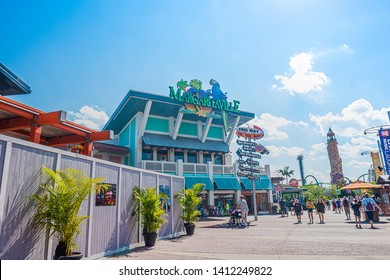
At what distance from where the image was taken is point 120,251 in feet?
26.0

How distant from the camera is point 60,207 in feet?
17.4

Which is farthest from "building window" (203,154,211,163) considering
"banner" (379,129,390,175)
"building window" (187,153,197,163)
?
"banner" (379,129,390,175)

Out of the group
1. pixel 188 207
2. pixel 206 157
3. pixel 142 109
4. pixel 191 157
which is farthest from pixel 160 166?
A: pixel 188 207

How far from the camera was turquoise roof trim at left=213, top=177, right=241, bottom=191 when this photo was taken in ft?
76.0

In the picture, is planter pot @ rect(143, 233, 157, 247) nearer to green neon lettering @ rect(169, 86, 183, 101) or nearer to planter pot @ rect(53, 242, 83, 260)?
planter pot @ rect(53, 242, 83, 260)

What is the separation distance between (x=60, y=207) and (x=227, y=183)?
19.5 metres

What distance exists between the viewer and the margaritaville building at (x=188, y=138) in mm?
22672

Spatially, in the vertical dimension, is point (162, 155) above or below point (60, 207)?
above

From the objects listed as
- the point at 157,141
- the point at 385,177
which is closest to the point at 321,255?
the point at 385,177

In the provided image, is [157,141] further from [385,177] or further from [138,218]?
[385,177]

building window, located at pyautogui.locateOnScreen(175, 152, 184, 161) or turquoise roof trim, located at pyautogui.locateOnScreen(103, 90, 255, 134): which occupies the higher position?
turquoise roof trim, located at pyautogui.locateOnScreen(103, 90, 255, 134)

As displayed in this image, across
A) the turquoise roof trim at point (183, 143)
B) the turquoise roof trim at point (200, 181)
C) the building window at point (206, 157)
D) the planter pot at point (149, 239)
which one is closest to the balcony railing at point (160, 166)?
the turquoise roof trim at point (200, 181)

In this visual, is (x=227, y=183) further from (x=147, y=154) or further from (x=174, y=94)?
(x=174, y=94)
